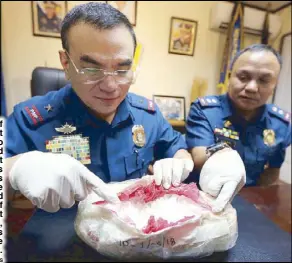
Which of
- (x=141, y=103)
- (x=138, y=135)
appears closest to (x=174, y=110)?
(x=141, y=103)

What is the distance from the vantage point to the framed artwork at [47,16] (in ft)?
5.99

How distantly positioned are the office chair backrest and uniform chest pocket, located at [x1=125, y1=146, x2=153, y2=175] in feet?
2.48

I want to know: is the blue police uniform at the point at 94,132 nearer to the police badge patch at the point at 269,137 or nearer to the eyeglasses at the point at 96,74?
the eyeglasses at the point at 96,74

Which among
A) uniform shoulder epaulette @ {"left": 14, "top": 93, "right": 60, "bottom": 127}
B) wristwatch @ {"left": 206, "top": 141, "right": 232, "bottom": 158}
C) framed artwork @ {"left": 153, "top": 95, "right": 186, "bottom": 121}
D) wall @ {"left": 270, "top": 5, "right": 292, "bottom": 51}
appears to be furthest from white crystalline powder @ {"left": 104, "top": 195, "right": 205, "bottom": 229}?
wall @ {"left": 270, "top": 5, "right": 292, "bottom": 51}

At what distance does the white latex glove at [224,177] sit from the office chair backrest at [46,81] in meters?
1.07

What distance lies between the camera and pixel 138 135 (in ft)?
2.40

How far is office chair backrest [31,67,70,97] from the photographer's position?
121 cm

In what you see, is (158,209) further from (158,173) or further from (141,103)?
(141,103)

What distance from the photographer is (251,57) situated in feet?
1.68

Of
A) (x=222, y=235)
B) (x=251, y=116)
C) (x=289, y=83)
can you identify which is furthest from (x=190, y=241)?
(x=289, y=83)

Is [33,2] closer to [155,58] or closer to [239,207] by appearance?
[155,58]

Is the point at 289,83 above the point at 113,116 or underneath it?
above

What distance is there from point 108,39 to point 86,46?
2.2 inches

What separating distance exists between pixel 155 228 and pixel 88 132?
0.37m
